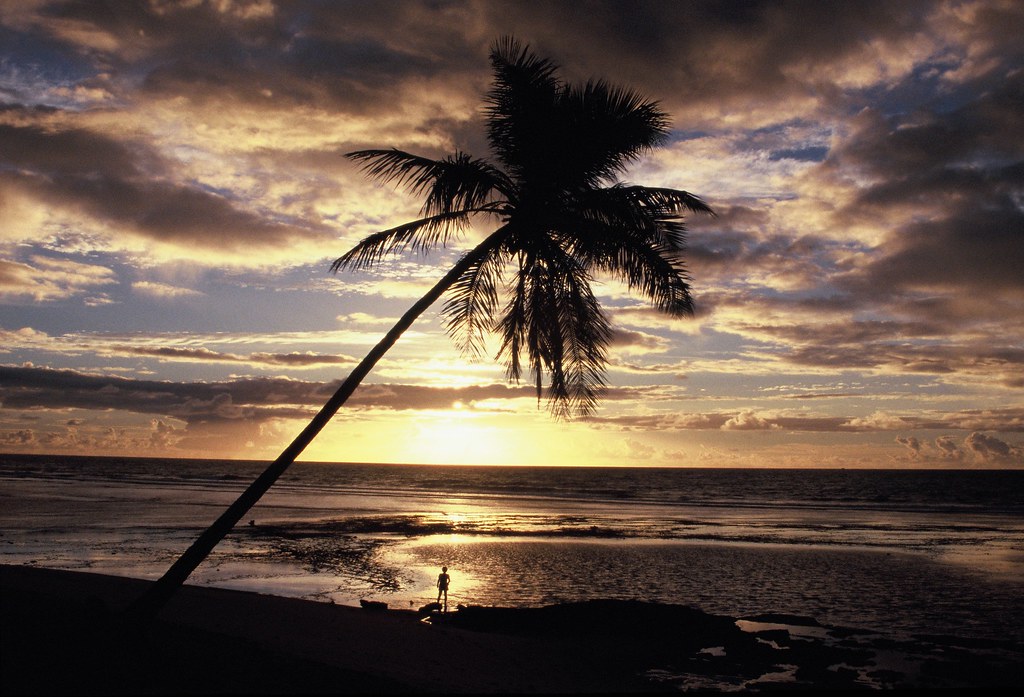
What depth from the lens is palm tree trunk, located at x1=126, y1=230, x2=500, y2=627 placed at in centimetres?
914

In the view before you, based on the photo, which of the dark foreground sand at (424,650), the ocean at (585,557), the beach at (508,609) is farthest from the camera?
the ocean at (585,557)

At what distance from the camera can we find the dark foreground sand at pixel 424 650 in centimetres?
820

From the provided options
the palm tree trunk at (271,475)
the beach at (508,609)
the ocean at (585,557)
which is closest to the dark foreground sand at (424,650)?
the beach at (508,609)

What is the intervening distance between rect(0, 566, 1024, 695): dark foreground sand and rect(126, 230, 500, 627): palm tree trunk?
1.39 feet

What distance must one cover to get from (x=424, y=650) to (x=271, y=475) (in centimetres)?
471

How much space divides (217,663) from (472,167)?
732cm

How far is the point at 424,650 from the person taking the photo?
1263cm

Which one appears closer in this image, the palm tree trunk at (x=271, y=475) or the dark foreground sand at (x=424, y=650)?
the dark foreground sand at (x=424, y=650)

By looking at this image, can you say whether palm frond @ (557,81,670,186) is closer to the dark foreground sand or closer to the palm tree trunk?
the palm tree trunk

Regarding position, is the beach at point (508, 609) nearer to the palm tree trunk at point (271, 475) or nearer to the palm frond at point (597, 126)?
the palm tree trunk at point (271, 475)

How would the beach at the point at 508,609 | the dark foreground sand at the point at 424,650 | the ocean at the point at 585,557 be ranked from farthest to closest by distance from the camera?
the ocean at the point at 585,557 → the beach at the point at 508,609 → the dark foreground sand at the point at 424,650

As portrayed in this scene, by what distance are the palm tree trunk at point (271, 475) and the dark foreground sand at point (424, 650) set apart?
1.39 ft

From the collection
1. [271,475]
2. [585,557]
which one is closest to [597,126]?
[271,475]

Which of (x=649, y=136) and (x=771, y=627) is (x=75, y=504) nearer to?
(x=771, y=627)
